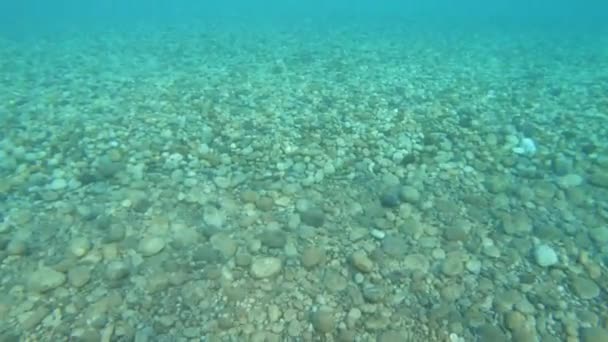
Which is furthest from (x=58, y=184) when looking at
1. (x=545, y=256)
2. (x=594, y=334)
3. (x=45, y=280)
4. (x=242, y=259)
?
(x=594, y=334)

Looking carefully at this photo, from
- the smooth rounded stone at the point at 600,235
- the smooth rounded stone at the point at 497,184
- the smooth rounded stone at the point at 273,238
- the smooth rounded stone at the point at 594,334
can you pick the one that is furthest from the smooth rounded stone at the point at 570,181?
the smooth rounded stone at the point at 273,238

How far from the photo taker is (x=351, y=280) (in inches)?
181

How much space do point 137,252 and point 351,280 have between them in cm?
245

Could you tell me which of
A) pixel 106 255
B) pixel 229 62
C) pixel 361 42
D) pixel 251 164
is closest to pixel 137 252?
pixel 106 255

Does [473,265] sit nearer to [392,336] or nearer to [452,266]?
[452,266]

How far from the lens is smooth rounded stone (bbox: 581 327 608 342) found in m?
3.88

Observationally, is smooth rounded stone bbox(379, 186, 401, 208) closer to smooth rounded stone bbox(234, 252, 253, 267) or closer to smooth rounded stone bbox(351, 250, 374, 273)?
smooth rounded stone bbox(351, 250, 374, 273)

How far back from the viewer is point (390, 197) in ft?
18.9

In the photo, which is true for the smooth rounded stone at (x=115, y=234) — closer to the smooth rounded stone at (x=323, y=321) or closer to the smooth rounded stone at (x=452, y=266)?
the smooth rounded stone at (x=323, y=321)

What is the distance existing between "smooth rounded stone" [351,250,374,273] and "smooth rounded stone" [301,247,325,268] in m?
0.36

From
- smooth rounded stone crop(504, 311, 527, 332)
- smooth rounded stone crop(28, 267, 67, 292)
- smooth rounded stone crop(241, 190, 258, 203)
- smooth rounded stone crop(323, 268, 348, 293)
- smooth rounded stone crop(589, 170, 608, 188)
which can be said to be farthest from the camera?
smooth rounded stone crop(589, 170, 608, 188)

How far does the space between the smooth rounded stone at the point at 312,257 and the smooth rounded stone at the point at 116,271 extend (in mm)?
1923

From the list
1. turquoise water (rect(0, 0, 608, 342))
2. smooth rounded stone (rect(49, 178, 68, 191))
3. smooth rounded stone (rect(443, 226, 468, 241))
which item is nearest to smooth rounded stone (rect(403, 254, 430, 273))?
turquoise water (rect(0, 0, 608, 342))

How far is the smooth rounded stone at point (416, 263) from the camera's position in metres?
4.73
